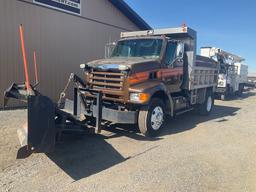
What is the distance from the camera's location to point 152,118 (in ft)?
20.8

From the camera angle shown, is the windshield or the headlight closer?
the headlight

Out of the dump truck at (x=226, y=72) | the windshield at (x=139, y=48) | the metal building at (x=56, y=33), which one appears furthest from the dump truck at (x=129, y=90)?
the dump truck at (x=226, y=72)

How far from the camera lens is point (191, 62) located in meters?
8.00

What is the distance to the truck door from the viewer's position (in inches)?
277

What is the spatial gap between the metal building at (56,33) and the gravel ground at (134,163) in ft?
10.8

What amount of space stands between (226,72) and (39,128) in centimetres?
1513

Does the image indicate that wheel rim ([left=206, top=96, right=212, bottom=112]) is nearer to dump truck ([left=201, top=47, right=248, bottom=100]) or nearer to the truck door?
the truck door

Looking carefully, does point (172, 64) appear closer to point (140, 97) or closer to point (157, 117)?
point (157, 117)

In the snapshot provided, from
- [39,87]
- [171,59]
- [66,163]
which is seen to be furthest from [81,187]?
[39,87]

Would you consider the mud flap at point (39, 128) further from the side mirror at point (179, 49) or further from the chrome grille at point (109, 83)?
the side mirror at point (179, 49)

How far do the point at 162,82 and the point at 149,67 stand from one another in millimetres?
682

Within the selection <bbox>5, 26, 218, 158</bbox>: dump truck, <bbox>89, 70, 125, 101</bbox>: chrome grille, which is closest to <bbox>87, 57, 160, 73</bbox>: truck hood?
<bbox>5, 26, 218, 158</bbox>: dump truck

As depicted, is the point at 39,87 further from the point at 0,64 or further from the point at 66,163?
the point at 66,163

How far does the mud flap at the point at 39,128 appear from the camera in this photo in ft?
12.3
